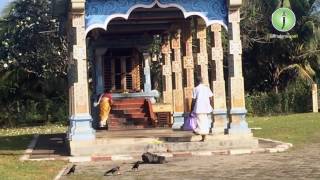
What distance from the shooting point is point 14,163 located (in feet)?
44.3

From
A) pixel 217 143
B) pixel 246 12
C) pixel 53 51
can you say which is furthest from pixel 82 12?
pixel 246 12

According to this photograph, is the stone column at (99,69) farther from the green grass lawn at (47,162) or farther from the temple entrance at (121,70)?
the green grass lawn at (47,162)

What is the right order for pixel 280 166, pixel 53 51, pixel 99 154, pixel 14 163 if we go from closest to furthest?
pixel 280 166, pixel 14 163, pixel 99 154, pixel 53 51

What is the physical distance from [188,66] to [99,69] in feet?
10.9

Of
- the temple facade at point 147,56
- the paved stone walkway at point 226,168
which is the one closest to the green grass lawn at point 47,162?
the paved stone walkway at point 226,168

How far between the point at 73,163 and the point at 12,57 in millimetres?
20100

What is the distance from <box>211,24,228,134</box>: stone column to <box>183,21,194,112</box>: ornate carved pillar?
279cm

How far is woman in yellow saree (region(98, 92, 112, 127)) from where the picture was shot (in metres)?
20.8

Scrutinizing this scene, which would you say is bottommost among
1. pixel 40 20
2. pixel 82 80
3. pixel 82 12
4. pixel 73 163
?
pixel 73 163

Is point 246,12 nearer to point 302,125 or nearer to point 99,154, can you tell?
point 302,125

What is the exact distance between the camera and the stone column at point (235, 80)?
15.7 meters

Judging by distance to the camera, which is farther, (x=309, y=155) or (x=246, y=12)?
(x=246, y=12)

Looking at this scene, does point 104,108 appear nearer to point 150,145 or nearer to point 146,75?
point 146,75

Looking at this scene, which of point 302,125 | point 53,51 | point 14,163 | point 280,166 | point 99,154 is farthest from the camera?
point 53,51
